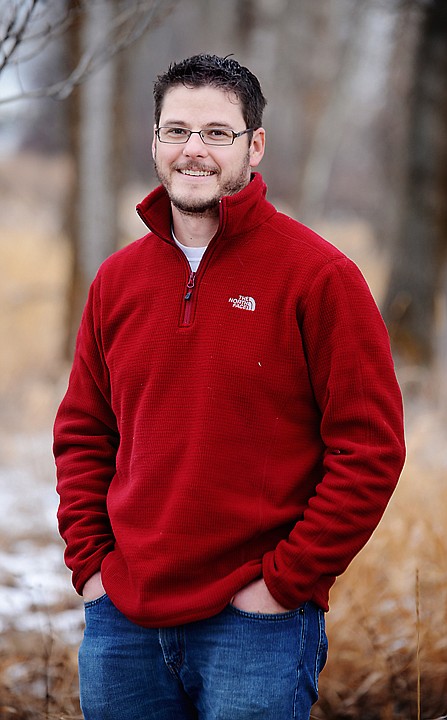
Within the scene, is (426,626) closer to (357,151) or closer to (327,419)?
(327,419)

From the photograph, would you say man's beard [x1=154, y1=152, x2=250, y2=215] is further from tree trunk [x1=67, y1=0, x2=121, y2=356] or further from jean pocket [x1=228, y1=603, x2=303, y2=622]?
tree trunk [x1=67, y1=0, x2=121, y2=356]

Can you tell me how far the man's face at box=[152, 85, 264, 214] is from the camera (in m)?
2.14

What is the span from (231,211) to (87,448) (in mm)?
781

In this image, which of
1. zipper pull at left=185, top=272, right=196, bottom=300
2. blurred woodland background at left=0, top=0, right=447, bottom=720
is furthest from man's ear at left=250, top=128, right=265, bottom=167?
blurred woodland background at left=0, top=0, right=447, bottom=720

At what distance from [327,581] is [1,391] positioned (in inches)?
248

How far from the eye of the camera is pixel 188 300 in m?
2.14

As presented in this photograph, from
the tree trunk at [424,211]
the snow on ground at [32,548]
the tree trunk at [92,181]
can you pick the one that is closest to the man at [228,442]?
the snow on ground at [32,548]

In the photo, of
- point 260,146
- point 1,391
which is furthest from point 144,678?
point 1,391

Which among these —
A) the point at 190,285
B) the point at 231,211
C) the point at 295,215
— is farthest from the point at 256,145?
the point at 295,215

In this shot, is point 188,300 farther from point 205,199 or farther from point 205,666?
point 205,666

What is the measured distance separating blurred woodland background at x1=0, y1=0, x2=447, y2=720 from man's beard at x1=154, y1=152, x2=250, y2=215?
34.5 inches

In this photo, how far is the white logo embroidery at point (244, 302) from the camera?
2.09 metres

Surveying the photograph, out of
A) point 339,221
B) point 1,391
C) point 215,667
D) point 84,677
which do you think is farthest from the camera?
point 339,221

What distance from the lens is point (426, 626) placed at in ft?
11.2
